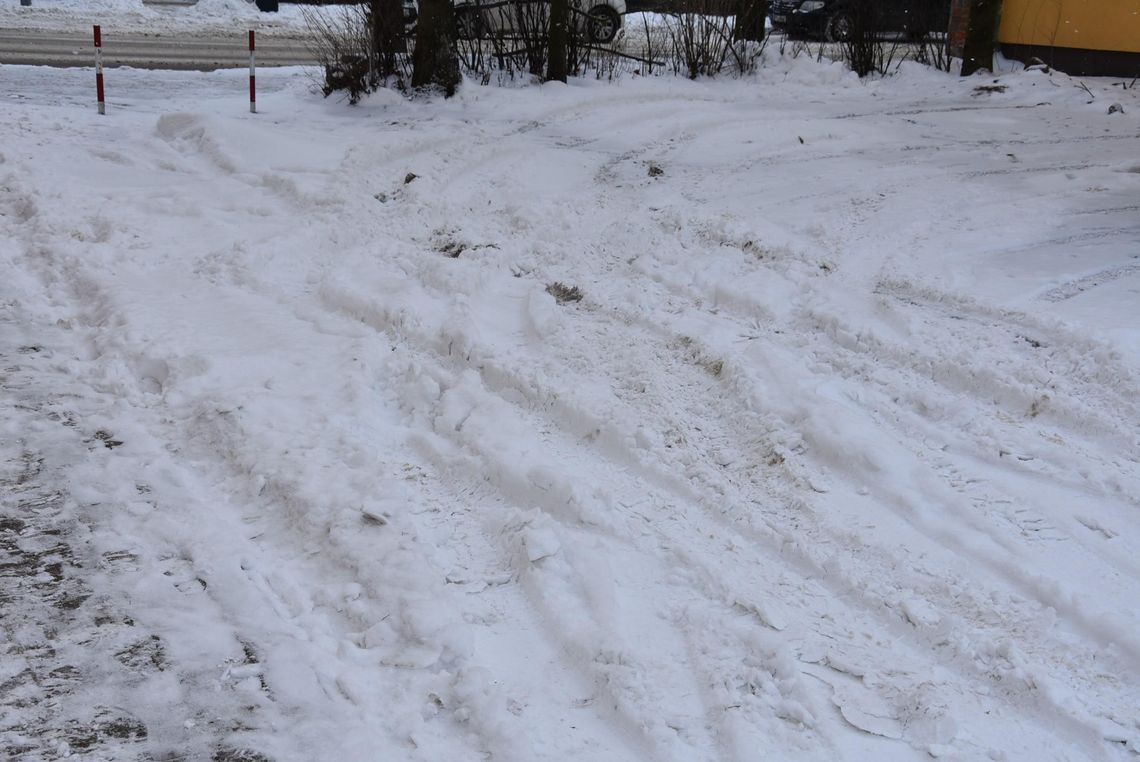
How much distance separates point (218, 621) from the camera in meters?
3.57

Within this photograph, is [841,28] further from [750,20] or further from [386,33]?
[386,33]

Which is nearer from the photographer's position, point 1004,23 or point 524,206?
point 524,206

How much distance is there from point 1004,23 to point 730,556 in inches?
541

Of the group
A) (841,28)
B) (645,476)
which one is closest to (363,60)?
(841,28)

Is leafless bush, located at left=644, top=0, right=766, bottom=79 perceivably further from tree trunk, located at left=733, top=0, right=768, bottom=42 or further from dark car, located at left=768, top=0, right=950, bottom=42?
dark car, located at left=768, top=0, right=950, bottom=42

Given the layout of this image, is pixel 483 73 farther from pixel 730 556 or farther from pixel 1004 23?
pixel 730 556

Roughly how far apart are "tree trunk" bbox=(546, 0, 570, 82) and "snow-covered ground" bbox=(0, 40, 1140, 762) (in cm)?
427

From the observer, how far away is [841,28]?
15102 millimetres

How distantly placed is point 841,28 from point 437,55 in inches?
254

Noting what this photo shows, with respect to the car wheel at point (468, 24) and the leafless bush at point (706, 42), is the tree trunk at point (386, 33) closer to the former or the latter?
the car wheel at point (468, 24)

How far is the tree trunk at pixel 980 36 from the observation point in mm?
14359

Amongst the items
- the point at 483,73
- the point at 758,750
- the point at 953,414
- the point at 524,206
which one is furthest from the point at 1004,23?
the point at 758,750

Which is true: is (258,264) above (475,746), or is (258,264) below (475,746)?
above

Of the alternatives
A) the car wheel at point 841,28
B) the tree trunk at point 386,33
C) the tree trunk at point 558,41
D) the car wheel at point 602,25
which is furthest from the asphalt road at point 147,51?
the car wheel at point 841,28
